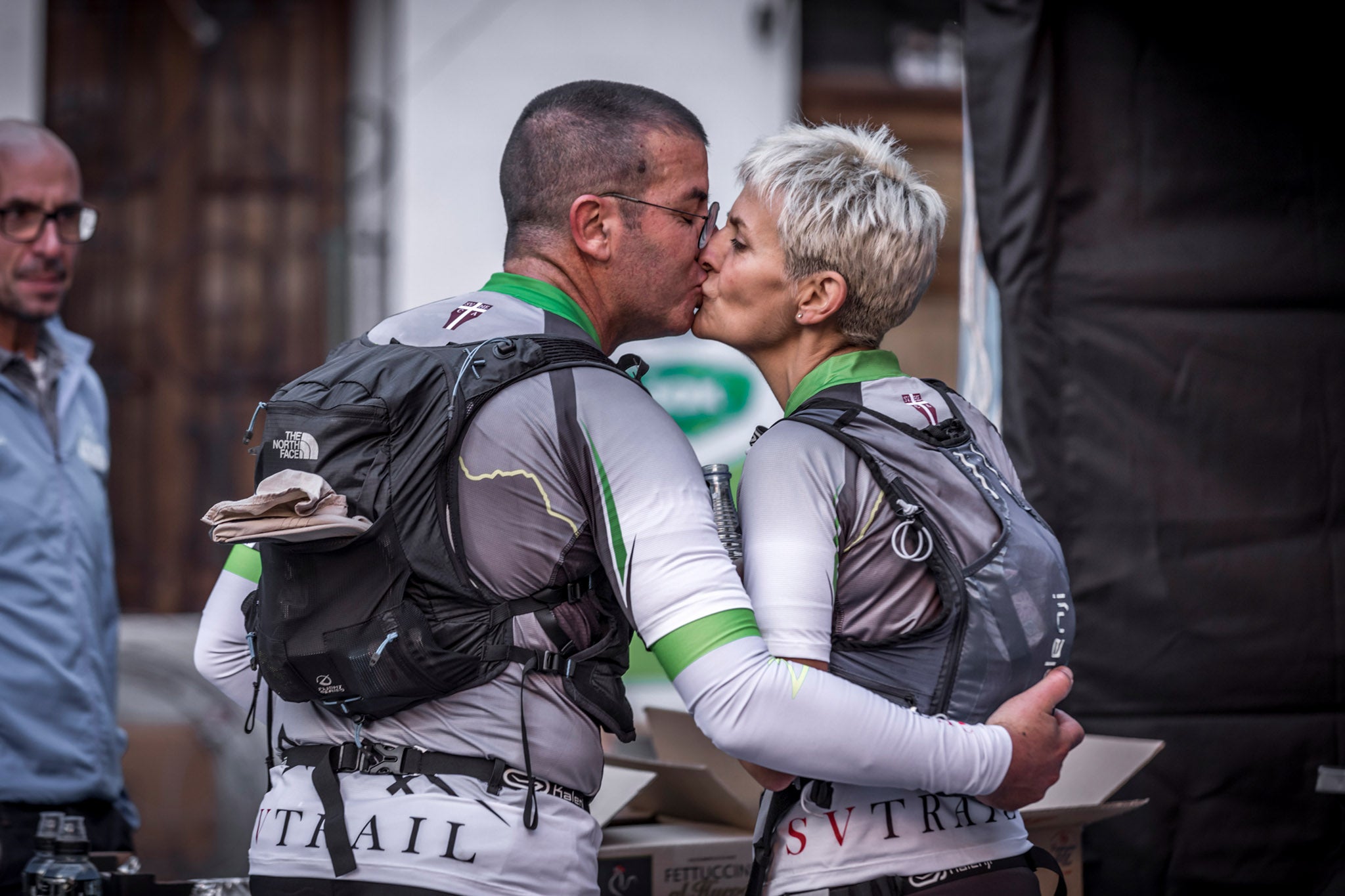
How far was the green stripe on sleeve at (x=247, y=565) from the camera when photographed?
6.19 ft

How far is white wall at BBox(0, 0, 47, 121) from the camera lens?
17.3 ft

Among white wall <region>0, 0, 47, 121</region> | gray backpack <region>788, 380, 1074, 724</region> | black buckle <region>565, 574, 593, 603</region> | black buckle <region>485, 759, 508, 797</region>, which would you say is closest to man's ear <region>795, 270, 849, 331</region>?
gray backpack <region>788, 380, 1074, 724</region>

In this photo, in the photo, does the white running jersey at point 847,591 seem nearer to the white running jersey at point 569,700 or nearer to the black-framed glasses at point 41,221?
the white running jersey at point 569,700

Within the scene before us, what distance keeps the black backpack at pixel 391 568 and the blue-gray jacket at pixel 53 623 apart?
1.49 meters

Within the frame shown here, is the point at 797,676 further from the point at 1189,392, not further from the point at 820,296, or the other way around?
the point at 1189,392

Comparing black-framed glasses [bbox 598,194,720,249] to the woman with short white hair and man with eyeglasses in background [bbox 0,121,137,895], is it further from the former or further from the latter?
man with eyeglasses in background [bbox 0,121,137,895]

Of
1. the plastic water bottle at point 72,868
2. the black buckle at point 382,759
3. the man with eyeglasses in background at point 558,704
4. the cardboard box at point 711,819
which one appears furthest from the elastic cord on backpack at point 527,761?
the plastic water bottle at point 72,868

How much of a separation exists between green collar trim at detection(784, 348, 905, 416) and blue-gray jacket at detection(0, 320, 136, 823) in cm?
189

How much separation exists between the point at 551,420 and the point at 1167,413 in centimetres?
167

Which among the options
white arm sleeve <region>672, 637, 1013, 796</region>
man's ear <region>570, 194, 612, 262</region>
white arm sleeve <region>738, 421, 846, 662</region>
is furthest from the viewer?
man's ear <region>570, 194, 612, 262</region>

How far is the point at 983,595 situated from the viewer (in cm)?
159

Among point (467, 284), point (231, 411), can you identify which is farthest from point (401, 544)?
point (231, 411)

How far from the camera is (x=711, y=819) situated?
2576 mm

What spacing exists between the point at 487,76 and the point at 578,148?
393 cm
